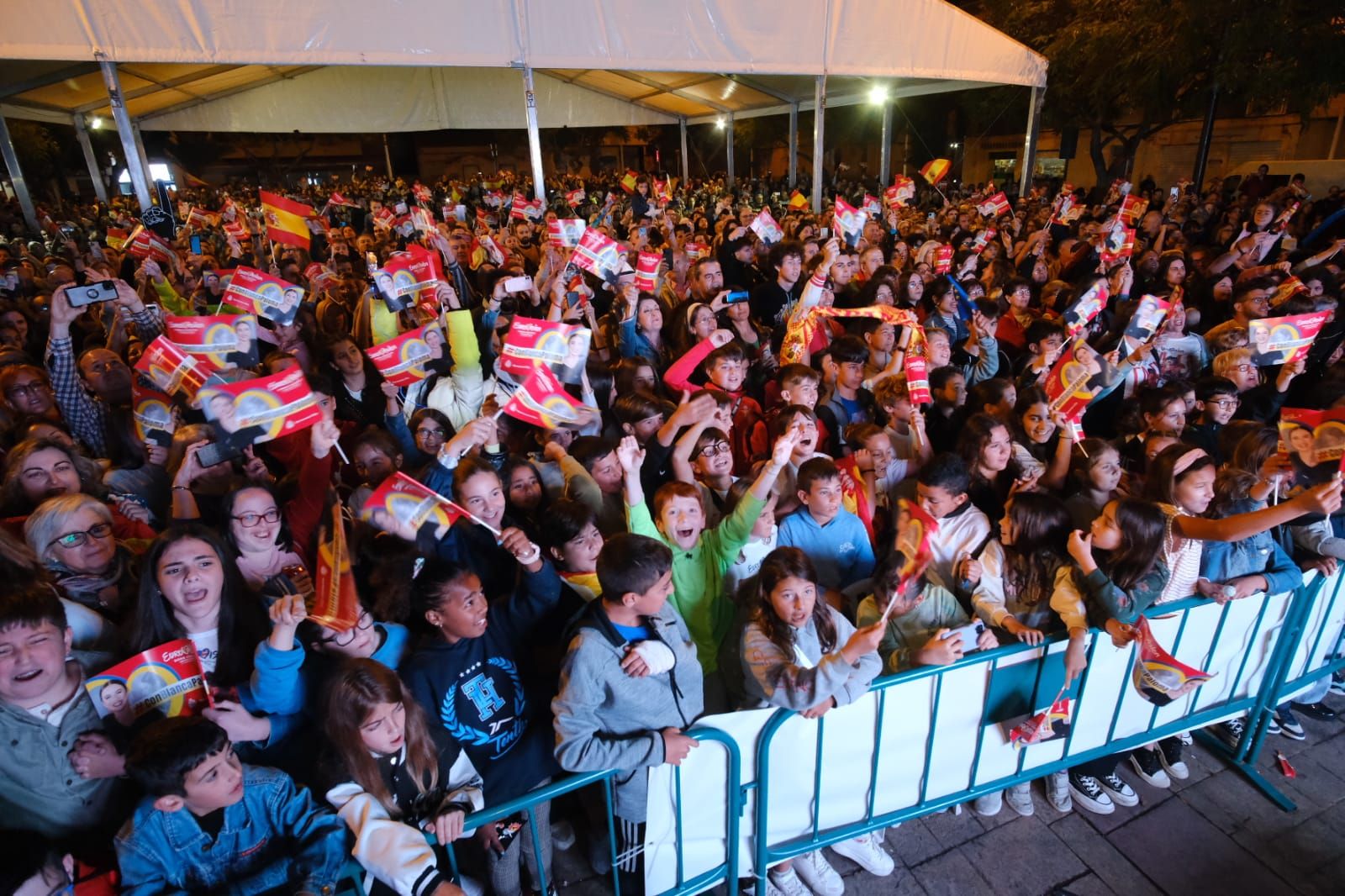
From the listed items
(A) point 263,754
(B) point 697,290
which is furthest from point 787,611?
(B) point 697,290

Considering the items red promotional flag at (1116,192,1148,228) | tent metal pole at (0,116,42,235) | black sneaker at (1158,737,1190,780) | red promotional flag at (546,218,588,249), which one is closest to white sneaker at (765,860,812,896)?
black sneaker at (1158,737,1190,780)

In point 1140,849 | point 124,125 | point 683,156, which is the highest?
point 683,156

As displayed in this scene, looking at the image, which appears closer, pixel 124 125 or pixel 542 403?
pixel 542 403

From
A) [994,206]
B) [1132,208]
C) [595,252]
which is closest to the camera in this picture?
[595,252]

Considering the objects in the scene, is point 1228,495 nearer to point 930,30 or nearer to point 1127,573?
point 1127,573

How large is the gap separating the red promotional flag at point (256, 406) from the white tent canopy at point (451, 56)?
304 inches

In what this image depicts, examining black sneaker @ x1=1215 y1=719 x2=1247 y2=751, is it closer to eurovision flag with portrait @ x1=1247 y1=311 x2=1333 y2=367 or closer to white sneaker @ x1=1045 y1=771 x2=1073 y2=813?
white sneaker @ x1=1045 y1=771 x2=1073 y2=813

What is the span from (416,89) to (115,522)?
18.6 meters

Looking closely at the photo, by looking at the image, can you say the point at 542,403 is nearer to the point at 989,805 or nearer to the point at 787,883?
the point at 787,883

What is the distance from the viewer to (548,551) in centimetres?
314

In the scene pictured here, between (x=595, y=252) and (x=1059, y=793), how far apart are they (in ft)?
16.3

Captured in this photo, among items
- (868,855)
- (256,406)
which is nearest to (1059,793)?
(868,855)

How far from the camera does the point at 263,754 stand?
8.19 ft

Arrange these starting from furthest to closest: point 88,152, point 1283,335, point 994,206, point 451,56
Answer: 1. point 88,152
2. point 994,206
3. point 451,56
4. point 1283,335
